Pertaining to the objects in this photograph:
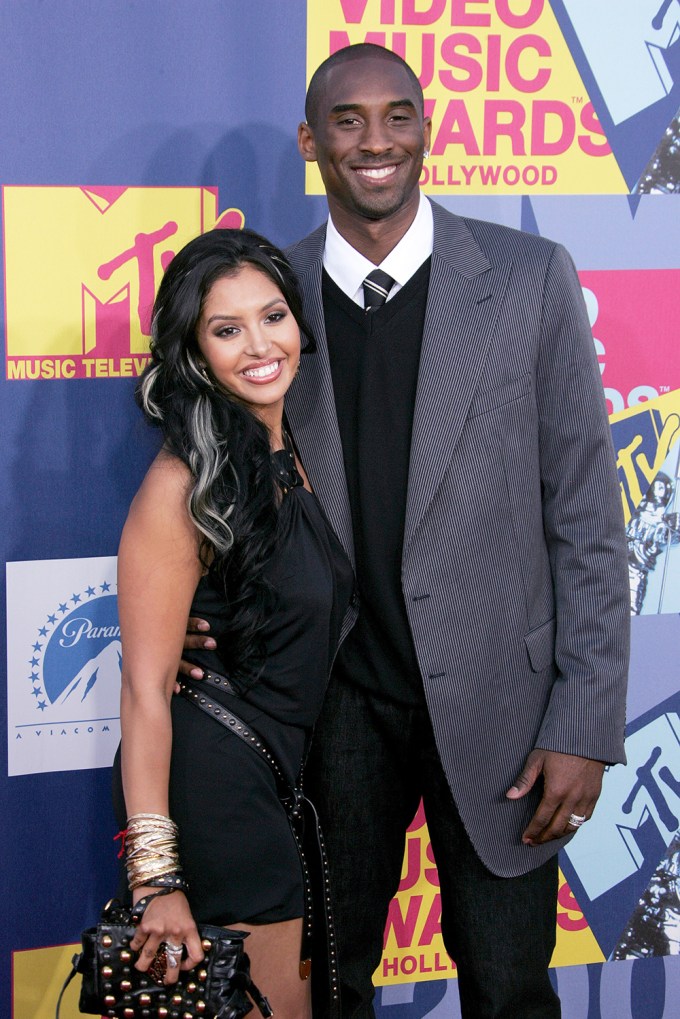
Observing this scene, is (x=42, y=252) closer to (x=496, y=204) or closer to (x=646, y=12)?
(x=496, y=204)

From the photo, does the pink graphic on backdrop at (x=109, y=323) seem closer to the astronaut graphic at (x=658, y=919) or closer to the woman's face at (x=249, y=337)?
the woman's face at (x=249, y=337)

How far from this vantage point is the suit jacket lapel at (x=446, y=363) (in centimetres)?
177

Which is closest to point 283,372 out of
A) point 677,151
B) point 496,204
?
point 496,204

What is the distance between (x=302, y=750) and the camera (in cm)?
177

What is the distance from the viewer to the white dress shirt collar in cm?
187

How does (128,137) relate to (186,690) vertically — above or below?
above

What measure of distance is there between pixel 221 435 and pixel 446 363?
1.24 feet

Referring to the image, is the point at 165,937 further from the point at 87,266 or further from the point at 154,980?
the point at 87,266

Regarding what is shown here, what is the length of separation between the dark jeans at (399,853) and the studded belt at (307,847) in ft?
0.42

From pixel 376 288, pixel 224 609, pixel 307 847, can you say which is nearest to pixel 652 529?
pixel 376 288

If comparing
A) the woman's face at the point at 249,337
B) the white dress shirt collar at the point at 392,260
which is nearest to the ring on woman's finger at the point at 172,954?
the woman's face at the point at 249,337

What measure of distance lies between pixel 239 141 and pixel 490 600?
1.10 meters

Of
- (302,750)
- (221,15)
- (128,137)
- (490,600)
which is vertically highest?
(221,15)

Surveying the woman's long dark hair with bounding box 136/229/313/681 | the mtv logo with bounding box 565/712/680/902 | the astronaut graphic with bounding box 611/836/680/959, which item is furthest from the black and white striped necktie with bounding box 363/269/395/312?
the astronaut graphic with bounding box 611/836/680/959
